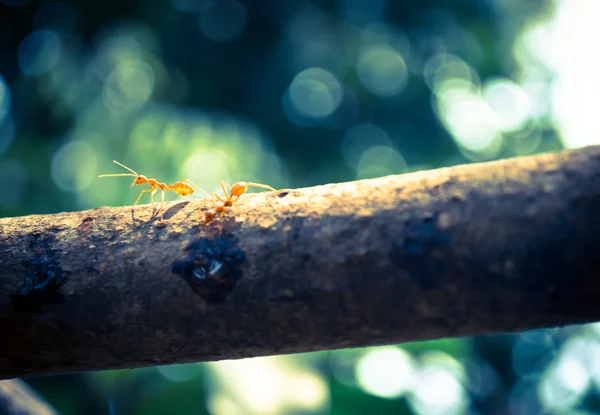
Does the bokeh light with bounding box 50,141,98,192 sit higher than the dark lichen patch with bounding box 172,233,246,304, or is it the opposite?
the bokeh light with bounding box 50,141,98,192

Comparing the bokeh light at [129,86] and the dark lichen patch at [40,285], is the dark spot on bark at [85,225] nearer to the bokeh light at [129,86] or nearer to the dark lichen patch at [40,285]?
the dark lichen patch at [40,285]

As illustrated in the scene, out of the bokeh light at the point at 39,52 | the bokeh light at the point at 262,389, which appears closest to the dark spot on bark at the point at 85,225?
the bokeh light at the point at 262,389

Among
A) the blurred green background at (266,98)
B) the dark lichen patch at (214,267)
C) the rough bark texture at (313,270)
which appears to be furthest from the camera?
the blurred green background at (266,98)

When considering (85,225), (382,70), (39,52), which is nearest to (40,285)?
(85,225)

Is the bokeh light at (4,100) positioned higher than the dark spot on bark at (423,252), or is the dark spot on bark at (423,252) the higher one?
the bokeh light at (4,100)

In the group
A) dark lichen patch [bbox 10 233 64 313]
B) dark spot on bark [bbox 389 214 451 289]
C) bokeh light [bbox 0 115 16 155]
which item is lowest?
dark spot on bark [bbox 389 214 451 289]

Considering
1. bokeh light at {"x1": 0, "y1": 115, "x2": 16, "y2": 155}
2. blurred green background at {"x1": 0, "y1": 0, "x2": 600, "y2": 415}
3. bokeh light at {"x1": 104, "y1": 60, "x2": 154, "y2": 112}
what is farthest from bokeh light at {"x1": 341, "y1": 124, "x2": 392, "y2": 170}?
bokeh light at {"x1": 0, "y1": 115, "x2": 16, "y2": 155}

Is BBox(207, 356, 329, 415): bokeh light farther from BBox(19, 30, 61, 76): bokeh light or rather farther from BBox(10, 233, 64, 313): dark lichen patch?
BBox(19, 30, 61, 76): bokeh light

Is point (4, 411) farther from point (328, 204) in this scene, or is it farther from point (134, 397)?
point (134, 397)

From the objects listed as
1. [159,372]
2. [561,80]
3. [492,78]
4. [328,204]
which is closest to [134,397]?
[159,372]
